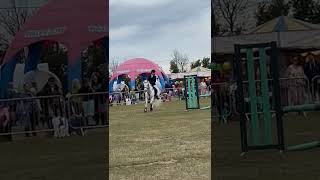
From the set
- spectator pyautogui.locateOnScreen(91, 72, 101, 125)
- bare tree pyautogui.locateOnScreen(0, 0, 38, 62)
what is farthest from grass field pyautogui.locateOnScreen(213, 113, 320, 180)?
bare tree pyautogui.locateOnScreen(0, 0, 38, 62)

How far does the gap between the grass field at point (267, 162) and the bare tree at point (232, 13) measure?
1455mm

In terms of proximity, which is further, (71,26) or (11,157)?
(71,26)

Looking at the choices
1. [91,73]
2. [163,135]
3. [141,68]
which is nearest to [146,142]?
[163,135]

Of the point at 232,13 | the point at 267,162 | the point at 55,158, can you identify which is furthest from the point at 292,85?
the point at 55,158

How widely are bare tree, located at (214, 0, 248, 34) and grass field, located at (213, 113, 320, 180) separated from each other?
145cm

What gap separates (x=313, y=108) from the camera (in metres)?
5.09

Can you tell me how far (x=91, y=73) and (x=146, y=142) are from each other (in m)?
1.20

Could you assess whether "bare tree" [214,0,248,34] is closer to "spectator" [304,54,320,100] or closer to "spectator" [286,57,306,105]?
"spectator" [286,57,306,105]

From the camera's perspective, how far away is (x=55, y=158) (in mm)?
5855

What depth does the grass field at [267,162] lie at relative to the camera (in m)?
4.51

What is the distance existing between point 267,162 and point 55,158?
2.39 meters

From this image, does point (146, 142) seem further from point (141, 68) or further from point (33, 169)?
point (141, 68)

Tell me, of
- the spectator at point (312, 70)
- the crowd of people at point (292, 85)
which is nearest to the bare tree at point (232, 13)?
the crowd of people at point (292, 85)

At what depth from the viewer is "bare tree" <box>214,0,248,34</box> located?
610 centimetres
